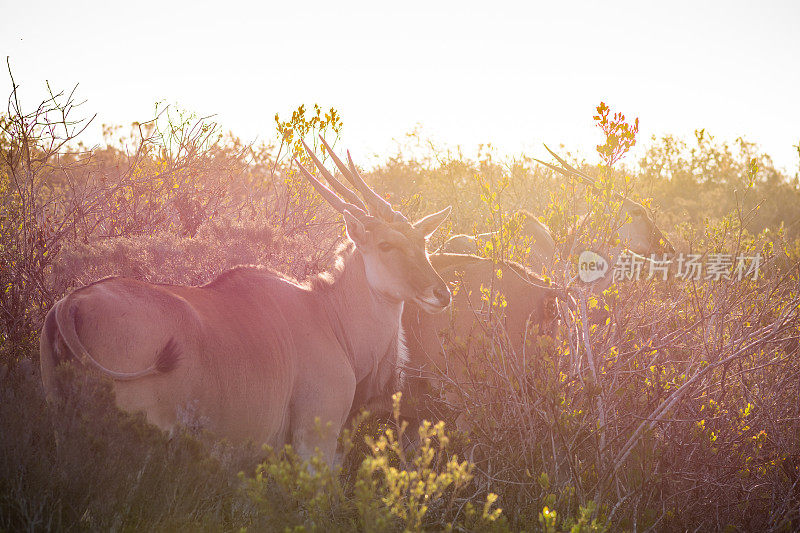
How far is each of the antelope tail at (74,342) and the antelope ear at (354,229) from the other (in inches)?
78.5

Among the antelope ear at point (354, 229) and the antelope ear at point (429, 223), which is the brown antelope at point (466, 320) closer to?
the antelope ear at point (429, 223)

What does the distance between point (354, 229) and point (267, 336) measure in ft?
3.97

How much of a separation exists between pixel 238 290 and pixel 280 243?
2.96 meters

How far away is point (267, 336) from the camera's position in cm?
409

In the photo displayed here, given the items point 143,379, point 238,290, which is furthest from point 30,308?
point 143,379

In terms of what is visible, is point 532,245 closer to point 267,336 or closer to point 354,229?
point 354,229

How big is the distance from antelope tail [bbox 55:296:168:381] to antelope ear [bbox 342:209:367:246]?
1994 millimetres

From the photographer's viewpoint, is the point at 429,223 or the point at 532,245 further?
the point at 532,245

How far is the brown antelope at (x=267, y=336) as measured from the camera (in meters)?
3.32

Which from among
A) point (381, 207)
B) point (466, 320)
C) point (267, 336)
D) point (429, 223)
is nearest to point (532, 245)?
point (466, 320)

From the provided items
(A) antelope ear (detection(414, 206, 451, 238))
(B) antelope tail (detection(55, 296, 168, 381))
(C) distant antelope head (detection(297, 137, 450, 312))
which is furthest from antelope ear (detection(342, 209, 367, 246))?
(B) antelope tail (detection(55, 296, 168, 381))

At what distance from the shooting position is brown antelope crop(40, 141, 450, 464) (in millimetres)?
3322

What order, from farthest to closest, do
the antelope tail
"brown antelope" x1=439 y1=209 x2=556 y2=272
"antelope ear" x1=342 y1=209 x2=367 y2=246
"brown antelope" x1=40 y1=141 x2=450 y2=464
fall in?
1. "brown antelope" x1=439 y1=209 x2=556 y2=272
2. "antelope ear" x1=342 y1=209 x2=367 y2=246
3. "brown antelope" x1=40 y1=141 x2=450 y2=464
4. the antelope tail

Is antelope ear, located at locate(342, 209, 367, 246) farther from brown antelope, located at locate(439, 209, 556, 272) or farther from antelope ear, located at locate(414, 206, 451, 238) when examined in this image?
brown antelope, located at locate(439, 209, 556, 272)
